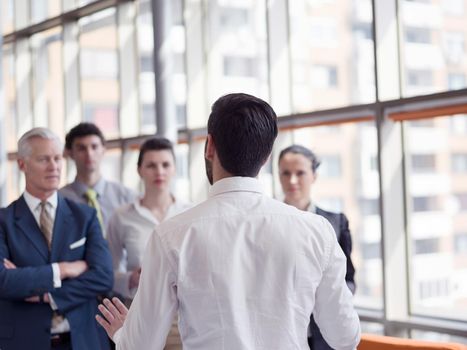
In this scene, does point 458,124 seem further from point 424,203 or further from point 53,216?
point 53,216

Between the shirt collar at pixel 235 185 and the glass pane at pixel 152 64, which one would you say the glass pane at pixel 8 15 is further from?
the shirt collar at pixel 235 185

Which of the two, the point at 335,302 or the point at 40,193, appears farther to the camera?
the point at 40,193

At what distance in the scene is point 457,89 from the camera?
461 cm

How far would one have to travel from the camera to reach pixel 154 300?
1816 millimetres

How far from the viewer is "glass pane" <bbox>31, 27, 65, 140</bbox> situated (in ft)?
31.5

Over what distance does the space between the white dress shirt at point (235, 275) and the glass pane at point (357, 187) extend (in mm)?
3264

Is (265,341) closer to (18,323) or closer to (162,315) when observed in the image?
(162,315)

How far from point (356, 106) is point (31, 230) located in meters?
2.68

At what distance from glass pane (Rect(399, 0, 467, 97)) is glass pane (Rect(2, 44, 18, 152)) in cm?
691

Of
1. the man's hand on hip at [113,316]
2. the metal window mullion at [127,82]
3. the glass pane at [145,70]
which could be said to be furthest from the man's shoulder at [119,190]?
the metal window mullion at [127,82]

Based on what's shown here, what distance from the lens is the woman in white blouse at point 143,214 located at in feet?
13.5

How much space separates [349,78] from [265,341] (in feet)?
13.1

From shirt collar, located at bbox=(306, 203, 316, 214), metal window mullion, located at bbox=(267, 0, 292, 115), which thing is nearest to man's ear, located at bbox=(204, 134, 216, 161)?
shirt collar, located at bbox=(306, 203, 316, 214)

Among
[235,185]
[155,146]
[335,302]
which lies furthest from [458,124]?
[235,185]
